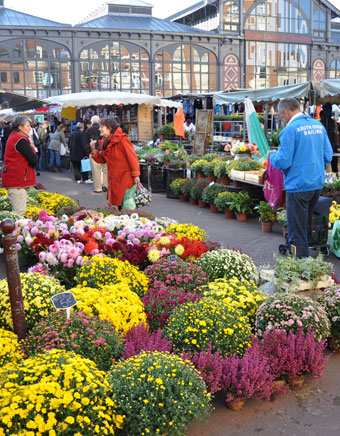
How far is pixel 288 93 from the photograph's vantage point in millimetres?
11320

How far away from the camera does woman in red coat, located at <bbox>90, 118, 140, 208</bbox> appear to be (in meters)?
7.18

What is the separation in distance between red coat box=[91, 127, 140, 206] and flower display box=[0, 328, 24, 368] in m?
4.12

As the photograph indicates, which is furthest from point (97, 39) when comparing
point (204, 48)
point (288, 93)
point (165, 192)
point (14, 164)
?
point (14, 164)

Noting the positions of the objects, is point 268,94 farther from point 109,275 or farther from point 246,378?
point 246,378

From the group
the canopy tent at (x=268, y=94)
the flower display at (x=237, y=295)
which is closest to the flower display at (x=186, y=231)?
the flower display at (x=237, y=295)

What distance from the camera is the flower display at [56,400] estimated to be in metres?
2.43

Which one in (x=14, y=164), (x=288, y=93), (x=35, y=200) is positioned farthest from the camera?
(x=288, y=93)

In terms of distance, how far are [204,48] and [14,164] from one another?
29.5m

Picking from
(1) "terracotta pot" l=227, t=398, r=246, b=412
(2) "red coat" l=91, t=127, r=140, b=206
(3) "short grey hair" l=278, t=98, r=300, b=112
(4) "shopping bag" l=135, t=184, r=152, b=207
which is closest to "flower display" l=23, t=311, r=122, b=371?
(1) "terracotta pot" l=227, t=398, r=246, b=412

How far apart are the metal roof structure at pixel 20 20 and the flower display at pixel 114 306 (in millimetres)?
30354

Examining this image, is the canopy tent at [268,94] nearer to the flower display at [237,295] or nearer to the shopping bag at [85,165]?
the shopping bag at [85,165]

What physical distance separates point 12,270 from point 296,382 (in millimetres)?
2053

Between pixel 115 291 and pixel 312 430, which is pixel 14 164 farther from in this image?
pixel 312 430

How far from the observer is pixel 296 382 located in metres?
3.54
